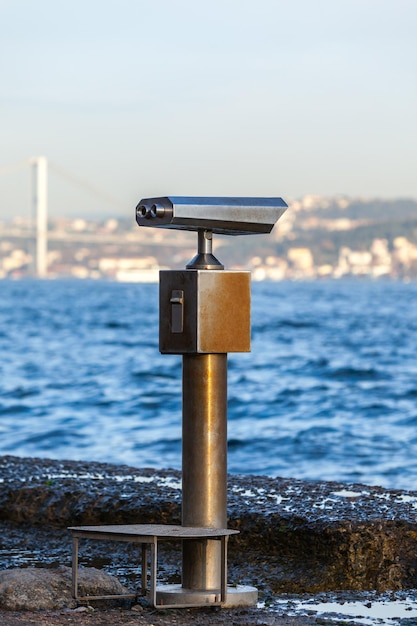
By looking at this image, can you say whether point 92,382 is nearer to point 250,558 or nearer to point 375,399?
point 375,399

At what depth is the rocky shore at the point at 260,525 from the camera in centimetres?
534

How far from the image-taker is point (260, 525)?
5914 mm

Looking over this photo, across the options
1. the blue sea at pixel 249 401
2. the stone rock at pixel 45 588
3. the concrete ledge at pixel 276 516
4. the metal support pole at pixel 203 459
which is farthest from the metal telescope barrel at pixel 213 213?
the blue sea at pixel 249 401

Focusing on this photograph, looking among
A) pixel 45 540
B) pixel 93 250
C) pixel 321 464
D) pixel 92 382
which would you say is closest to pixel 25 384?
pixel 92 382

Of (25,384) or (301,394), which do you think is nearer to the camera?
(301,394)

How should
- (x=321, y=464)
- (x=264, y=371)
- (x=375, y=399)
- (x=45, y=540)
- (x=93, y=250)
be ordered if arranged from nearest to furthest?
(x=45, y=540), (x=321, y=464), (x=375, y=399), (x=264, y=371), (x=93, y=250)

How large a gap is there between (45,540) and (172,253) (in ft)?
325

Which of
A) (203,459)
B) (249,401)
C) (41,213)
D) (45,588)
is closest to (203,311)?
(203,459)

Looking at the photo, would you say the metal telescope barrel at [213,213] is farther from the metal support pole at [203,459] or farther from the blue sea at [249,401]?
the blue sea at [249,401]

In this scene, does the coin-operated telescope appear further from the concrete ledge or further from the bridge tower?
the bridge tower

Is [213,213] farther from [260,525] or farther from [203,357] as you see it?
[260,525]

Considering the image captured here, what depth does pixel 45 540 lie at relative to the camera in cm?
635

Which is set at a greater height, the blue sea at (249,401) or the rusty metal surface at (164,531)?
the rusty metal surface at (164,531)

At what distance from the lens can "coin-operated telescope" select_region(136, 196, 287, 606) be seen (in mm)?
4477
